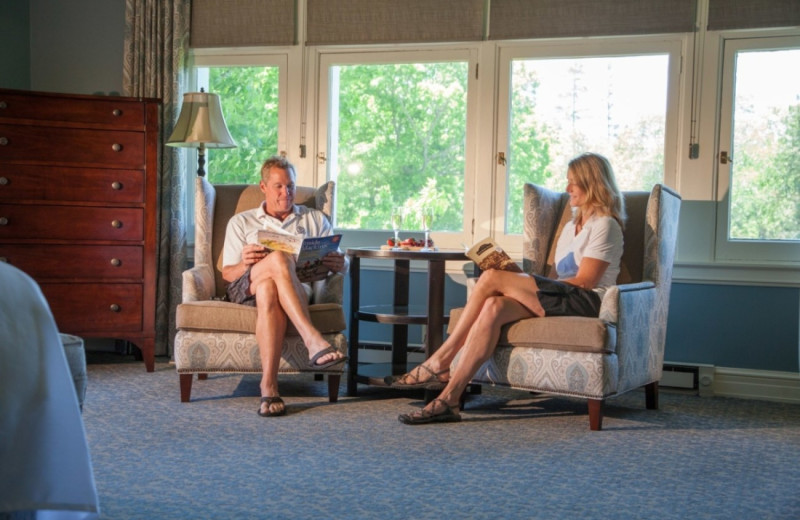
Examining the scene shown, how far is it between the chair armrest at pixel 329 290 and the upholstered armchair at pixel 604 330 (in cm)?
55

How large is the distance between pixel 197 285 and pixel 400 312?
0.90m

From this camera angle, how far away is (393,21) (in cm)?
477

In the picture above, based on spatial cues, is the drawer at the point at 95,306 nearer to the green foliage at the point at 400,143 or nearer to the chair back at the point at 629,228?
the green foliage at the point at 400,143

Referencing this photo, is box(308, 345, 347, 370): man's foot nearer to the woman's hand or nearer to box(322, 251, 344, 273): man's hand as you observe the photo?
box(322, 251, 344, 273): man's hand

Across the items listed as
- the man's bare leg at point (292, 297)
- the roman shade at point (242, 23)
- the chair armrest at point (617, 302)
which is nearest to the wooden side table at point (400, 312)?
the man's bare leg at point (292, 297)

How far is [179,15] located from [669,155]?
2789 millimetres

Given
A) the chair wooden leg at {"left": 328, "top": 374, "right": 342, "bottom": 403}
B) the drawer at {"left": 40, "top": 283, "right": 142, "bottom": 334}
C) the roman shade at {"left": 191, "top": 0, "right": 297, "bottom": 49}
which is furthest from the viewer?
the roman shade at {"left": 191, "top": 0, "right": 297, "bottom": 49}

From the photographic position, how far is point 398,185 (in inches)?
193

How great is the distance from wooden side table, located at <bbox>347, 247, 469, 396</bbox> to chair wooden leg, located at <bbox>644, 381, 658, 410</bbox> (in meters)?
0.92

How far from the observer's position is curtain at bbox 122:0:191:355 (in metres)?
5.04

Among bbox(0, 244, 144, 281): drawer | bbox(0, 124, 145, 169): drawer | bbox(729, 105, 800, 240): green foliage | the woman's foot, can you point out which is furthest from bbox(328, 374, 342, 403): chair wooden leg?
bbox(729, 105, 800, 240): green foliage

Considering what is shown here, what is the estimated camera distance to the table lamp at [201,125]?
4.59 m

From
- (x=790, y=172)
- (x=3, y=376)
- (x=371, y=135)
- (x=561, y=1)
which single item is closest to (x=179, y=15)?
(x=371, y=135)

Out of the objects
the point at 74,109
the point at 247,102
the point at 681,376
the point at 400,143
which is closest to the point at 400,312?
the point at 400,143
